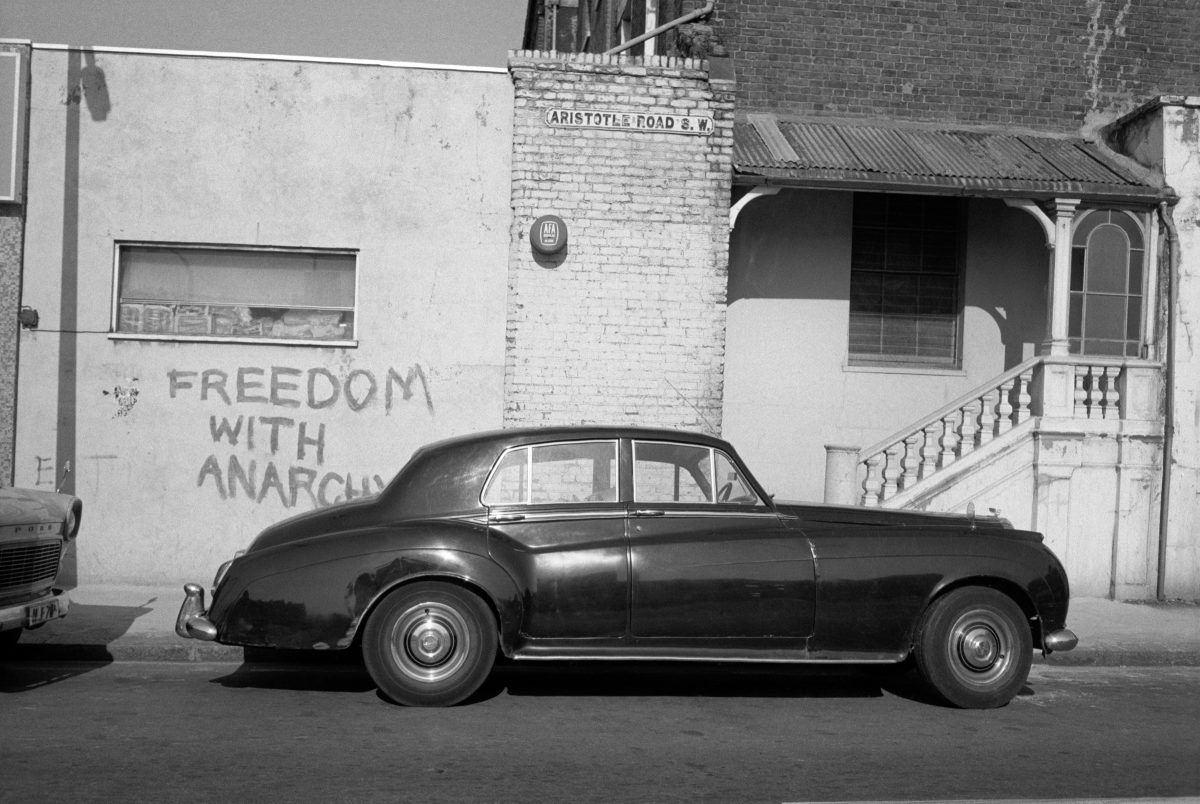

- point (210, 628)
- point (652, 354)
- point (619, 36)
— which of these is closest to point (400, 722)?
point (210, 628)

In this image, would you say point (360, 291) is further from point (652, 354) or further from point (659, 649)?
point (659, 649)

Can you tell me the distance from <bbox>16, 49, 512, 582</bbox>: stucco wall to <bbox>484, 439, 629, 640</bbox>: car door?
4.15m

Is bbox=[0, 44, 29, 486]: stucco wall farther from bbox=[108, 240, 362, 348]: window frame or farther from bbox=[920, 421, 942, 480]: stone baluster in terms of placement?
bbox=[920, 421, 942, 480]: stone baluster

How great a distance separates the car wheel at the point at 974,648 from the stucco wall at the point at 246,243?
5.18 meters

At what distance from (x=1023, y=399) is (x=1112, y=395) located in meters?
0.88

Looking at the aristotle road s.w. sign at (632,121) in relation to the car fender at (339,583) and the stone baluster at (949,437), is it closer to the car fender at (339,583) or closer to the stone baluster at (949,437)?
the stone baluster at (949,437)

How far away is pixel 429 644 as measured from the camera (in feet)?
21.9

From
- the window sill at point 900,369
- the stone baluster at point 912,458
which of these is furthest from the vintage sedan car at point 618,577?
the window sill at point 900,369

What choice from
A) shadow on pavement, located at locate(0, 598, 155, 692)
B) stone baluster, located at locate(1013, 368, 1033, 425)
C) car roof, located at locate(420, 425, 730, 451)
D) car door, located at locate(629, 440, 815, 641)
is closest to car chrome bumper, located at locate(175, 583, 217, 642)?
shadow on pavement, located at locate(0, 598, 155, 692)

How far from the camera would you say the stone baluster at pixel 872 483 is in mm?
11156

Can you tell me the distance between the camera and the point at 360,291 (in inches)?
436

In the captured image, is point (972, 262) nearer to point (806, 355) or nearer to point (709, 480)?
point (806, 355)

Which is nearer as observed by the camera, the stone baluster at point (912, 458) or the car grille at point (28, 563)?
the car grille at point (28, 563)

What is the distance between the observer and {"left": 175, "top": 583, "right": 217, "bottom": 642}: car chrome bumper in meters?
6.75
